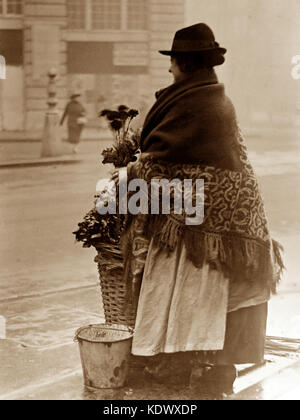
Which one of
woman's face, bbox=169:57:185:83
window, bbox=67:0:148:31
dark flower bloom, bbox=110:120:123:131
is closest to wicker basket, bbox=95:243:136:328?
dark flower bloom, bbox=110:120:123:131

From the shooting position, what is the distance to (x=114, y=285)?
457 cm

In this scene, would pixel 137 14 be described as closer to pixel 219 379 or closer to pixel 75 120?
pixel 75 120

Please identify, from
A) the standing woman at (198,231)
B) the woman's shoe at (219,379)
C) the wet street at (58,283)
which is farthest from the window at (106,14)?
the woman's shoe at (219,379)

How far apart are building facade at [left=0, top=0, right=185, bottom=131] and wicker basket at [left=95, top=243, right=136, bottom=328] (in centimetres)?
1252

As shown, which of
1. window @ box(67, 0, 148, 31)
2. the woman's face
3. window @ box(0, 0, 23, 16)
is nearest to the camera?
the woman's face

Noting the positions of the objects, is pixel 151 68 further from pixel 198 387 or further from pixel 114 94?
pixel 198 387

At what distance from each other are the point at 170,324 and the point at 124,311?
0.47m

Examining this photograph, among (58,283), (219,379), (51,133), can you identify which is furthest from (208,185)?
(51,133)

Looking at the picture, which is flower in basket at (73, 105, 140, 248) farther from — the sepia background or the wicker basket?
the sepia background

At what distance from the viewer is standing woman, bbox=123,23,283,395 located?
13.5 feet

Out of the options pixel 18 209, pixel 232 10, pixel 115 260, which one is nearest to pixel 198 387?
pixel 115 260

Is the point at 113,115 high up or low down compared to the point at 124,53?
down

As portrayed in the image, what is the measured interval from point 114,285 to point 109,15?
14.7 metres

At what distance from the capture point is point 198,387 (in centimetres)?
432
